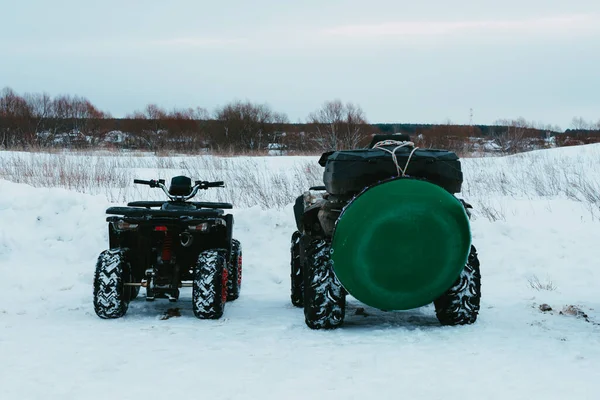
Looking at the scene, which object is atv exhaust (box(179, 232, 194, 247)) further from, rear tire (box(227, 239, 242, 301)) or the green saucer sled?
the green saucer sled

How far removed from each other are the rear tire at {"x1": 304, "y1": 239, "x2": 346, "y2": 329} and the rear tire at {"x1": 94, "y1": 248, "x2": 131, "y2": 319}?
5.46ft

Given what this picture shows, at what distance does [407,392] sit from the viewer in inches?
143

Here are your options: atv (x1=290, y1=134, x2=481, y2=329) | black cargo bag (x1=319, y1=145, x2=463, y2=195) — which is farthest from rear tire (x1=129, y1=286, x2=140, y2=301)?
black cargo bag (x1=319, y1=145, x2=463, y2=195)

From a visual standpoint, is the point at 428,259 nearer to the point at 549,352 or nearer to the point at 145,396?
the point at 549,352

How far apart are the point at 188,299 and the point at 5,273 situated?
2256mm

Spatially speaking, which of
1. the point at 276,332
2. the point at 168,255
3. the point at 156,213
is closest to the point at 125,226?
the point at 156,213

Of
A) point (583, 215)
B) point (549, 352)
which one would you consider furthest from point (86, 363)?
point (583, 215)

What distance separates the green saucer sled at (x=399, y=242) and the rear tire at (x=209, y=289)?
1266 millimetres

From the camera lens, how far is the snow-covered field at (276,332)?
3.80 meters

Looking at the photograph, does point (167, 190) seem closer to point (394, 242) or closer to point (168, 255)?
point (168, 255)

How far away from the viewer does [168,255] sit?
6.08m

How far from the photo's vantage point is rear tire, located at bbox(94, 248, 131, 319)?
570 centimetres

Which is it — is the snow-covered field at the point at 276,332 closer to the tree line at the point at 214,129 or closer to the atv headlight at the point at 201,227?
the atv headlight at the point at 201,227

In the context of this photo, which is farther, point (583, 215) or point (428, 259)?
point (583, 215)
